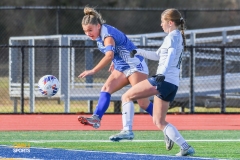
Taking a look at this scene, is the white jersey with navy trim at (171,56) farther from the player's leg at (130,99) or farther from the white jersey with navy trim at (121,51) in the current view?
the white jersey with navy trim at (121,51)

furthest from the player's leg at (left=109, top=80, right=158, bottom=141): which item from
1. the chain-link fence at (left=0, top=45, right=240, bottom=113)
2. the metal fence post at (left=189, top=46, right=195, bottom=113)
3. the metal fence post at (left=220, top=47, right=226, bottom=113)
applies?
the metal fence post at (left=220, top=47, right=226, bottom=113)

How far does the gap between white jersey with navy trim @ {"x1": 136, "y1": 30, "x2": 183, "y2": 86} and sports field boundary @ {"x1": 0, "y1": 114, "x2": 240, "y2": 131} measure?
552 centimetres

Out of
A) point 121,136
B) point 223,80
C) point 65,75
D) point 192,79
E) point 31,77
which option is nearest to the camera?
point 121,136

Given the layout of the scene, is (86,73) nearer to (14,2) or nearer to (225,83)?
(225,83)

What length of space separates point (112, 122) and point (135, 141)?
4.20m

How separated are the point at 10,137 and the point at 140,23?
23.8m

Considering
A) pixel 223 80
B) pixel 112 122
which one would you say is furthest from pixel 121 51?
pixel 223 80

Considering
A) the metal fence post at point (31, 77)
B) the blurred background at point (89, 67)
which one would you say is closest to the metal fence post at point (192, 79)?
the blurred background at point (89, 67)

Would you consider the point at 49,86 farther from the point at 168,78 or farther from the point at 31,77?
the point at 31,77

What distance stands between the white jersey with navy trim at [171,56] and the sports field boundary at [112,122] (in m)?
5.52

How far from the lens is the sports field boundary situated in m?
15.1

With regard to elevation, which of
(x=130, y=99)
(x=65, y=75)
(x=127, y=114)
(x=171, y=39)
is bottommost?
(x=127, y=114)

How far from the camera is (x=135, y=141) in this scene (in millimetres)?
12133

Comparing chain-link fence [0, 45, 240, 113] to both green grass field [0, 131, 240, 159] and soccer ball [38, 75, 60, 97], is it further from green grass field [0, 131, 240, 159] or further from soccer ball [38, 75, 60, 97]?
soccer ball [38, 75, 60, 97]
